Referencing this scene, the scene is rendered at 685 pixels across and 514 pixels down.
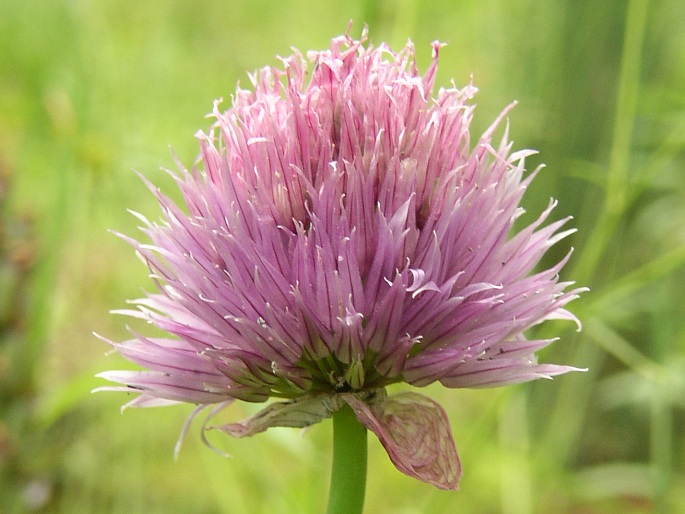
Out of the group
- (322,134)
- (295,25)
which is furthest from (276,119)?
(295,25)

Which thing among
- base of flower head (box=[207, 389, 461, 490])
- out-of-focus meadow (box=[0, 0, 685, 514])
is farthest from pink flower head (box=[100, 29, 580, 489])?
out-of-focus meadow (box=[0, 0, 685, 514])

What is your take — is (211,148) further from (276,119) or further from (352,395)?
(352,395)

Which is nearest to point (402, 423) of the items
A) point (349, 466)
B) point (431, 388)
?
point (349, 466)

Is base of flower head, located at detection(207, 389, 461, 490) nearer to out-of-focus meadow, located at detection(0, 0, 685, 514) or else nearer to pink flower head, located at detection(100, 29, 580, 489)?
pink flower head, located at detection(100, 29, 580, 489)

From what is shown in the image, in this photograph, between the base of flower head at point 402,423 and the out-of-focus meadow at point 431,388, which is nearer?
the base of flower head at point 402,423

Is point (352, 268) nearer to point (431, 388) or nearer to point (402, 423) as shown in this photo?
point (402, 423)

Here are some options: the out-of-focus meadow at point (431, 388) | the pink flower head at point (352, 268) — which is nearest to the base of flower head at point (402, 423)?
the pink flower head at point (352, 268)

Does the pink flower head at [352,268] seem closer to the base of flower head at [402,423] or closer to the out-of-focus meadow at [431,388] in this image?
the base of flower head at [402,423]
